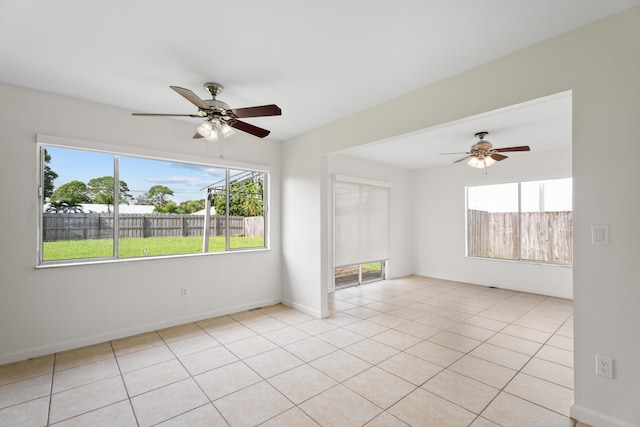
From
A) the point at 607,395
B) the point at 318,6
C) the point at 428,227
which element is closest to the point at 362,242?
the point at 428,227

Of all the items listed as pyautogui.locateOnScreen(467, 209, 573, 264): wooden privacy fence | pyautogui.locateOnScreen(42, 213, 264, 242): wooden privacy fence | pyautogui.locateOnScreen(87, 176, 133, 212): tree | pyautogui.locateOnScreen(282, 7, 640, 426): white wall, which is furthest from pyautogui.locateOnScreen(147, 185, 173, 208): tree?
pyautogui.locateOnScreen(467, 209, 573, 264): wooden privacy fence

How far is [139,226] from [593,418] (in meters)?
4.49

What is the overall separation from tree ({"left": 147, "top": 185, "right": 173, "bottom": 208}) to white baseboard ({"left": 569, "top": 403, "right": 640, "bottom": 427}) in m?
4.40

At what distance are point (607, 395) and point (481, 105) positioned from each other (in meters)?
2.23

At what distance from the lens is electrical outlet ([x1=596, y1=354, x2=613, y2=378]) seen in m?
1.86

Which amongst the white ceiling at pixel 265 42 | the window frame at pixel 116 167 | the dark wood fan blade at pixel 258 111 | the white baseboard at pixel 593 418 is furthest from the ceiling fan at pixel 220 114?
the white baseboard at pixel 593 418

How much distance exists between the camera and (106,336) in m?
3.18

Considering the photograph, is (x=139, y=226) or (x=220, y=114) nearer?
(x=220, y=114)

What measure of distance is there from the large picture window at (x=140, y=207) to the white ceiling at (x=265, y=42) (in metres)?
0.80

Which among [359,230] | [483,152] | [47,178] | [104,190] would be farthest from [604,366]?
[47,178]

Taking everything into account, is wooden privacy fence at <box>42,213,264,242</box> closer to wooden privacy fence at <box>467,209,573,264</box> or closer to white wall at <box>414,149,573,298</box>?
white wall at <box>414,149,573,298</box>

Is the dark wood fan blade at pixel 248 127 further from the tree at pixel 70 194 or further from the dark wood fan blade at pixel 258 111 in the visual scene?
the tree at pixel 70 194

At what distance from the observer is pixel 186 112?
3410 millimetres

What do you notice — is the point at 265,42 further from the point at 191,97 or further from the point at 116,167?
the point at 116,167
